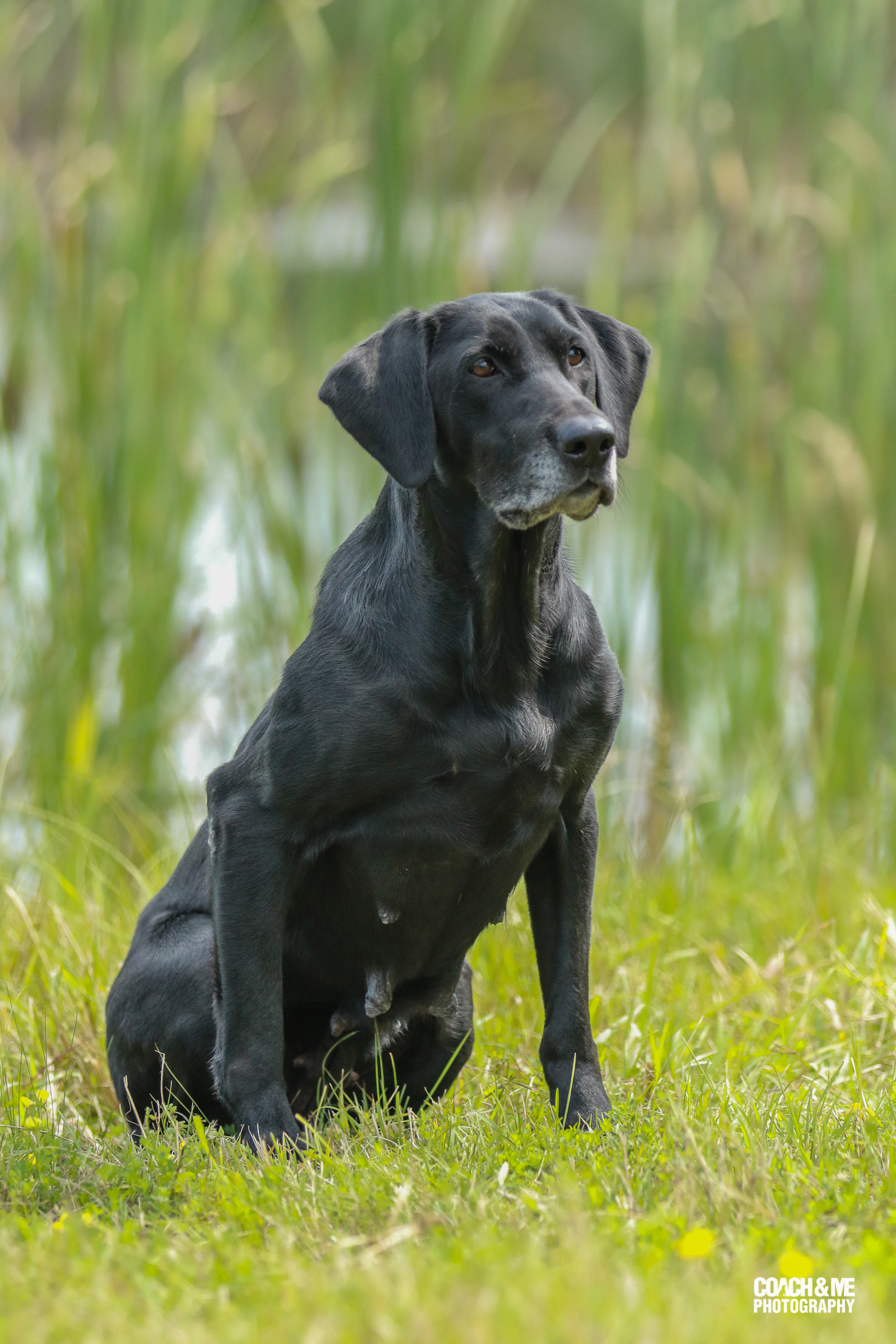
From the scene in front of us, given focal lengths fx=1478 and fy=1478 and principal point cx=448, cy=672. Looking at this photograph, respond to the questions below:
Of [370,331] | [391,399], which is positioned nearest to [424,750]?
[391,399]

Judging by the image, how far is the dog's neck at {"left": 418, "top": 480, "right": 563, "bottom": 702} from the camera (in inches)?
95.7

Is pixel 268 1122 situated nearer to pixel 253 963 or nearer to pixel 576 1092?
pixel 253 963

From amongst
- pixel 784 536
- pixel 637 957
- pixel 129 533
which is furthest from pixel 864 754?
pixel 129 533

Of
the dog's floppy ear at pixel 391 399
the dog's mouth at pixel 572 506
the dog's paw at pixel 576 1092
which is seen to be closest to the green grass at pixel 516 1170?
the dog's paw at pixel 576 1092

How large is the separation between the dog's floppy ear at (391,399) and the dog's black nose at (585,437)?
0.23 meters

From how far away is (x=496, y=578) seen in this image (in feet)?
8.19

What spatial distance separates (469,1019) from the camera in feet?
9.16

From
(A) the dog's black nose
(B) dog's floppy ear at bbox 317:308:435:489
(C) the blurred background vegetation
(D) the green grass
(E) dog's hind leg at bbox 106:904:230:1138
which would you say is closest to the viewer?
(D) the green grass

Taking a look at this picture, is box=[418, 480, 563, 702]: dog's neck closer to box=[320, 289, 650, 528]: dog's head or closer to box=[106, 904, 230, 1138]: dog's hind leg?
box=[320, 289, 650, 528]: dog's head

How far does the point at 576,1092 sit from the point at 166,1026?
0.75 meters

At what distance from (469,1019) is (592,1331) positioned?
4.41 ft

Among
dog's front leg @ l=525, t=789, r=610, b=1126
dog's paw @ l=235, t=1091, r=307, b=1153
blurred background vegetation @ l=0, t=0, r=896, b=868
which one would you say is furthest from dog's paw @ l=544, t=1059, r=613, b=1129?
blurred background vegetation @ l=0, t=0, r=896, b=868

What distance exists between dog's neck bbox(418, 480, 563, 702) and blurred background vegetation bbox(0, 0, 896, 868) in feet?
5.97

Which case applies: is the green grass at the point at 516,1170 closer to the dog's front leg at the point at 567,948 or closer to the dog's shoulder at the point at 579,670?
the dog's front leg at the point at 567,948
